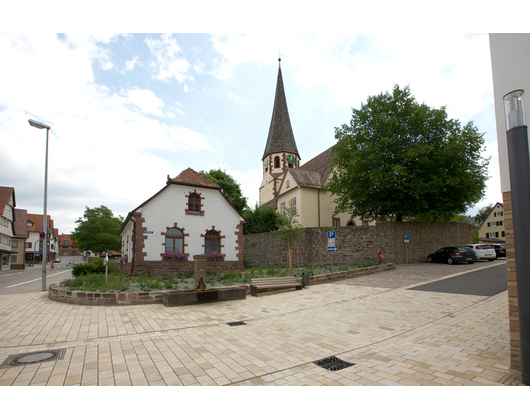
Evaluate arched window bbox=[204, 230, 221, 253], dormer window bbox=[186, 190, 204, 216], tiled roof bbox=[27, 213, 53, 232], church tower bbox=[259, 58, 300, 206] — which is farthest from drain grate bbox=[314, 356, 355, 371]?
tiled roof bbox=[27, 213, 53, 232]

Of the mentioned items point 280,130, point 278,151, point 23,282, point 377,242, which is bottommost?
point 23,282

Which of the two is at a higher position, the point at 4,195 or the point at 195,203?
the point at 4,195

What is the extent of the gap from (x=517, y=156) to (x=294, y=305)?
7967 millimetres

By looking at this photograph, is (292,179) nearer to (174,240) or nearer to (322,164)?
(322,164)

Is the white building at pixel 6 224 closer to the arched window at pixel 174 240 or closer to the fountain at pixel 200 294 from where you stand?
the arched window at pixel 174 240

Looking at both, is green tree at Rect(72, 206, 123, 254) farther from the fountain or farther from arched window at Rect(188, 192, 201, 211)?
the fountain

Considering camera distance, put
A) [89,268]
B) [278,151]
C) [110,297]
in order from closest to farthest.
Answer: [110,297], [89,268], [278,151]

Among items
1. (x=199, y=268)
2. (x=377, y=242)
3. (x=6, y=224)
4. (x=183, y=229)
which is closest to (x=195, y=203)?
(x=183, y=229)

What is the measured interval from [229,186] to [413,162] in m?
24.0

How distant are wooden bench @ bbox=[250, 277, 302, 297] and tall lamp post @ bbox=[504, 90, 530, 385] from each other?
9670mm

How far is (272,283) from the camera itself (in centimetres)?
1358

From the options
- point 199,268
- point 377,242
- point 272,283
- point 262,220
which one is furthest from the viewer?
point 262,220
